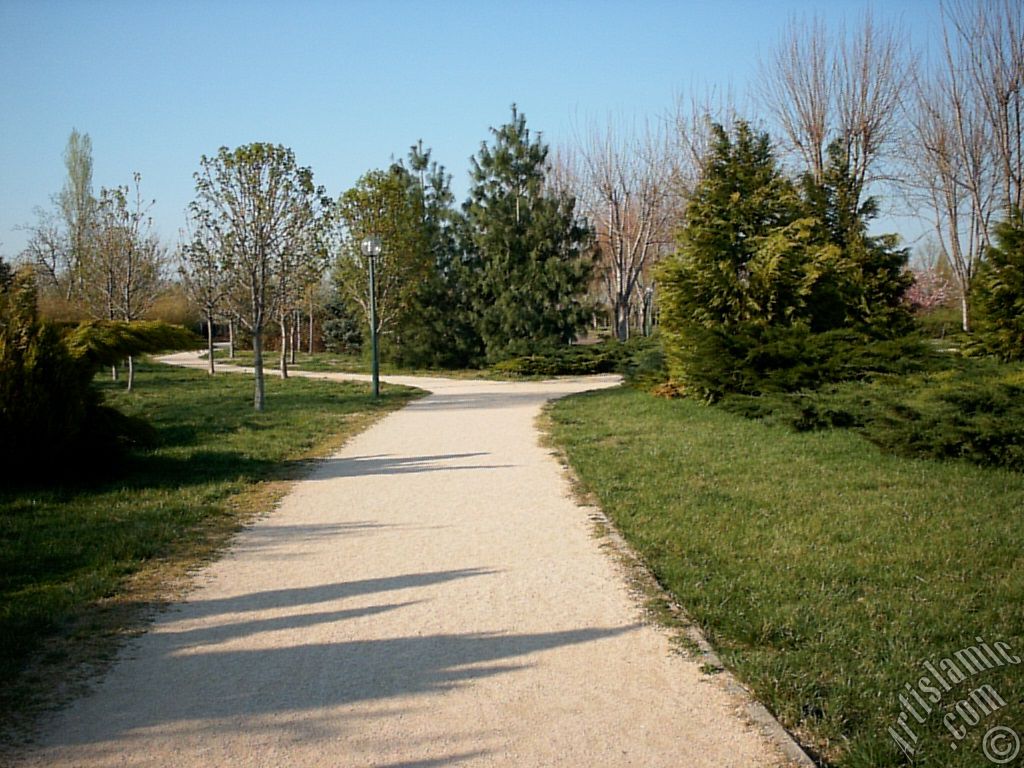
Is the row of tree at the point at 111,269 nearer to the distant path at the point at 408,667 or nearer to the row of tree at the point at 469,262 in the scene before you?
the row of tree at the point at 469,262

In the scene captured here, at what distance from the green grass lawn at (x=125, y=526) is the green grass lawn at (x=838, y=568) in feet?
11.0

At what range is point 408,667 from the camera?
4191 mm

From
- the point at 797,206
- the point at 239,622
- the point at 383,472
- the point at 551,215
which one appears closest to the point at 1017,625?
the point at 239,622

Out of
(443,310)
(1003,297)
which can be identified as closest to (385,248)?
(443,310)

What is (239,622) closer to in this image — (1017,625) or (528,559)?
(528,559)

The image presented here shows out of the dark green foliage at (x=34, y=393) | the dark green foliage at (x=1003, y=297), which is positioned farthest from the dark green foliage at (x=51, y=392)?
the dark green foliage at (x=1003, y=297)

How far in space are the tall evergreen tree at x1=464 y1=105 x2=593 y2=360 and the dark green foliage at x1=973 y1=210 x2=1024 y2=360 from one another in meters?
16.0

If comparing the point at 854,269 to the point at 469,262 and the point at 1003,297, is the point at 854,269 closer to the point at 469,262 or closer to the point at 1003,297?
the point at 1003,297

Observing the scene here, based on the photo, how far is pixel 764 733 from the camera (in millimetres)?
3484

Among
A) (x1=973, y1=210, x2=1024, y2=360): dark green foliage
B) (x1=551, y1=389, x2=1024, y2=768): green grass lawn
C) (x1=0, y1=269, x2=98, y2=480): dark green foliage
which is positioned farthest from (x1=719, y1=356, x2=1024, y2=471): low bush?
(x1=0, y1=269, x2=98, y2=480): dark green foliage

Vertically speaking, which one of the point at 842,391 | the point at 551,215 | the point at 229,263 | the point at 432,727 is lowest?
the point at 432,727

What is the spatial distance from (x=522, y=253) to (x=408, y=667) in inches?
1053

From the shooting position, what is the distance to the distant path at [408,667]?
134 inches

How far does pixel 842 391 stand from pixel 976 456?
10.1ft
